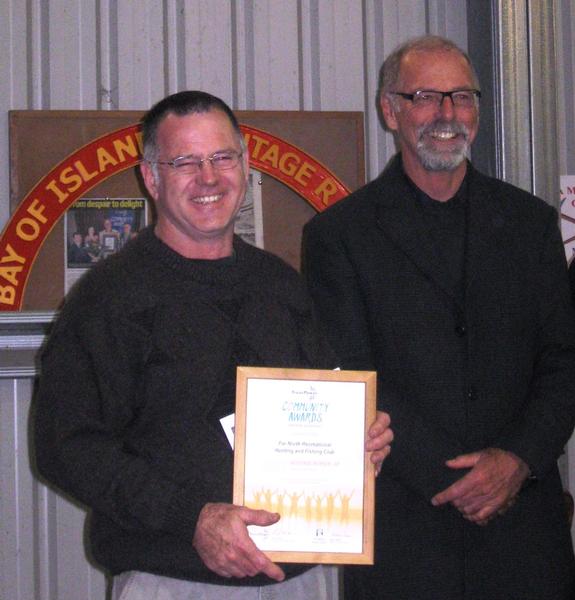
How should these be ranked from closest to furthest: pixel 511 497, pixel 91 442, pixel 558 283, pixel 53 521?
pixel 91 442
pixel 511 497
pixel 558 283
pixel 53 521

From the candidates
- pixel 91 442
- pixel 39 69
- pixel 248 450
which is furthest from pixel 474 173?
pixel 39 69

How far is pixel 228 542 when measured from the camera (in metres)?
1.56

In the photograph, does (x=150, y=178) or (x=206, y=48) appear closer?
(x=150, y=178)

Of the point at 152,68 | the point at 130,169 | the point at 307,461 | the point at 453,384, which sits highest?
the point at 152,68

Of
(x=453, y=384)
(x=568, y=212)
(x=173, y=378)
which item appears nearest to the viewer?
(x=173, y=378)

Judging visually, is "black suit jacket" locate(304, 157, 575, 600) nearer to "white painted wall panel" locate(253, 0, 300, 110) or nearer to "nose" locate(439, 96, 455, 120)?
"nose" locate(439, 96, 455, 120)

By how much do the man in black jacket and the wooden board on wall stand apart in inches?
48.3

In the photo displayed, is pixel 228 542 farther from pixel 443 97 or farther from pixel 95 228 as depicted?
pixel 95 228

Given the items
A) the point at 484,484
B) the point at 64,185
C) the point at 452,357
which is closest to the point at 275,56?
the point at 64,185

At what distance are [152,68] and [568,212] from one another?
183 centimetres

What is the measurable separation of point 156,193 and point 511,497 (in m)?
1.12

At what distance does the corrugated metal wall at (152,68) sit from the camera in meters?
3.35

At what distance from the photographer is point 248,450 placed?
1720 mm

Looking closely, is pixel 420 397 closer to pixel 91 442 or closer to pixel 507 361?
pixel 507 361
